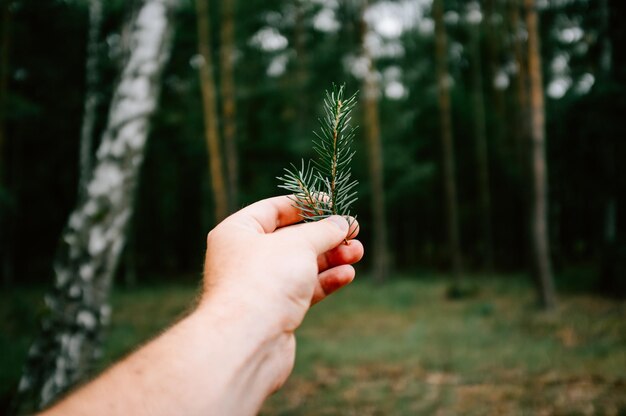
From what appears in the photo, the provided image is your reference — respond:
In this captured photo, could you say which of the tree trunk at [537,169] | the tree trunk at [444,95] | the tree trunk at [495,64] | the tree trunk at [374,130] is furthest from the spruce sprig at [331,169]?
the tree trunk at [495,64]

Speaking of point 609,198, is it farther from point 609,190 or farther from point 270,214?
point 270,214

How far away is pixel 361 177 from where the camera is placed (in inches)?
957

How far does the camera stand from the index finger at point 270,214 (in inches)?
53.7

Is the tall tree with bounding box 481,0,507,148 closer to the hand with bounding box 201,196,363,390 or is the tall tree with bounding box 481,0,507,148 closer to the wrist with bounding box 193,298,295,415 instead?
the hand with bounding box 201,196,363,390

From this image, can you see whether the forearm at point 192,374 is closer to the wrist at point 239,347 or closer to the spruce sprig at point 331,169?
the wrist at point 239,347

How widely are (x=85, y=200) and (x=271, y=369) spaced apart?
289 cm

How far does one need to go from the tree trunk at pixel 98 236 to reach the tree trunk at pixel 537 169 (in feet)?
32.0

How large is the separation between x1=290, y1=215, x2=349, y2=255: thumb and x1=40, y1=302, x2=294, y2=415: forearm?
0.94 feet

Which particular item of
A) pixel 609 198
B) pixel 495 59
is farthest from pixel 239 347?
pixel 495 59

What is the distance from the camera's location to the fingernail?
51.8 inches

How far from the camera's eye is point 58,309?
3191 millimetres

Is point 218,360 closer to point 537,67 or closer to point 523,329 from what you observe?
point 523,329

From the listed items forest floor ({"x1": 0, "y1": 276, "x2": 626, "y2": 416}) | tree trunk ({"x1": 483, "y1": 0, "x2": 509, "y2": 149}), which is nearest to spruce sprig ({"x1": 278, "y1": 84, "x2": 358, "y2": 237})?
forest floor ({"x1": 0, "y1": 276, "x2": 626, "y2": 416})

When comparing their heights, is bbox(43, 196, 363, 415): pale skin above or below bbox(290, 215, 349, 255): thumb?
below
